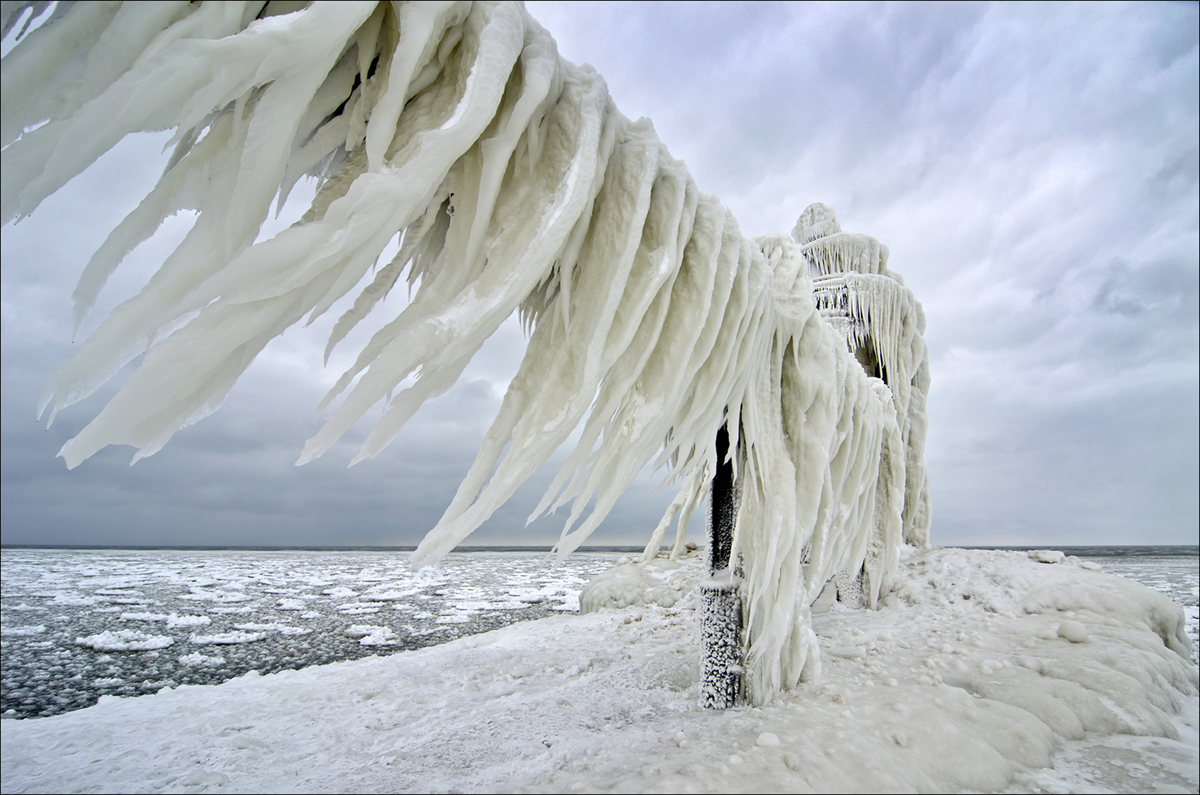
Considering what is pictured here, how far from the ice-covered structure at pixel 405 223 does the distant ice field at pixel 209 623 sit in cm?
99

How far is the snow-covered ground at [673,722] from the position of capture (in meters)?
1.89

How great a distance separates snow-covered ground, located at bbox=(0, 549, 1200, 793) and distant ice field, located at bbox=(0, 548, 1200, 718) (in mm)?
832

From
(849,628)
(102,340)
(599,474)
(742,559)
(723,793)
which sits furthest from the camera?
(849,628)

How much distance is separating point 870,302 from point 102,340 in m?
7.44

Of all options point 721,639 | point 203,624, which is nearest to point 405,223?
point 721,639

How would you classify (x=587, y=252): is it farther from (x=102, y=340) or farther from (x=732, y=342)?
(x=102, y=340)

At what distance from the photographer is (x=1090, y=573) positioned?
4.70m

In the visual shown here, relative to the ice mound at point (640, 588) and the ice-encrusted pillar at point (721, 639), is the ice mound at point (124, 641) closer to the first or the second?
the ice mound at point (640, 588)

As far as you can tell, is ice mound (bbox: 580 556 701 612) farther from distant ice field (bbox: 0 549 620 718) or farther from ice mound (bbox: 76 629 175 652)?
ice mound (bbox: 76 629 175 652)

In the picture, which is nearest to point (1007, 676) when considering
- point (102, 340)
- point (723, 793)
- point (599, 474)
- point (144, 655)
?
point (723, 793)

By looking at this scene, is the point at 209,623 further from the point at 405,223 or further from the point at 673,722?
the point at 405,223

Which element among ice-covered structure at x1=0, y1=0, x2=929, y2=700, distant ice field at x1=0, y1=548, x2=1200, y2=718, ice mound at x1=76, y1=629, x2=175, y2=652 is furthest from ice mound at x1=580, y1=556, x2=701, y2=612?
ice mound at x1=76, y1=629, x2=175, y2=652

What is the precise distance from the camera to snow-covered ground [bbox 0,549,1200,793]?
1.89 meters

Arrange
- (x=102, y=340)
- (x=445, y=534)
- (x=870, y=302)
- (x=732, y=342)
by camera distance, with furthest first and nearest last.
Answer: (x=870, y=302) → (x=732, y=342) → (x=445, y=534) → (x=102, y=340)
